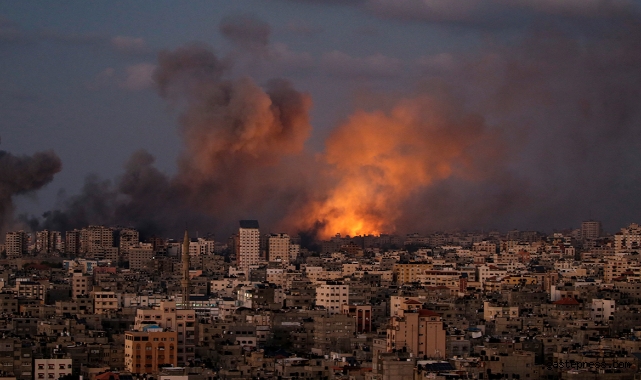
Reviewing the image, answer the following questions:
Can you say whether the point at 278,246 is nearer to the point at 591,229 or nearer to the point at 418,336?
the point at 591,229

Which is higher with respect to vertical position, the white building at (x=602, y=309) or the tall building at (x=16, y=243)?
the tall building at (x=16, y=243)

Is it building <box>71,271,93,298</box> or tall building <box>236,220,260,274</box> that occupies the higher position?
tall building <box>236,220,260,274</box>

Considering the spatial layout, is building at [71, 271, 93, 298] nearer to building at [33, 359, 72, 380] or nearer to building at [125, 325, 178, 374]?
building at [125, 325, 178, 374]

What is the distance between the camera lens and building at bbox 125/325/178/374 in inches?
1401

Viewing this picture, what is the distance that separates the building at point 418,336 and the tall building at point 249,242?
1891 inches

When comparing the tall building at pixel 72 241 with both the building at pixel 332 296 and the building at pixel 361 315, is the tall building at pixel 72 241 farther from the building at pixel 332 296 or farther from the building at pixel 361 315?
the building at pixel 361 315

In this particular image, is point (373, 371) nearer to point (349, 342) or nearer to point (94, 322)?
point (349, 342)

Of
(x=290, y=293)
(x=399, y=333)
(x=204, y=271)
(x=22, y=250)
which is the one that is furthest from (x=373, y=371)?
(x=22, y=250)

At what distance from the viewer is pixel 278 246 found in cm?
8794

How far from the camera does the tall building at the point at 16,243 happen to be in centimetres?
8888

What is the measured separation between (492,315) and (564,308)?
2.23 m


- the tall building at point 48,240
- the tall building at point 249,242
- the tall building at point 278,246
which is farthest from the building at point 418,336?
the tall building at point 48,240

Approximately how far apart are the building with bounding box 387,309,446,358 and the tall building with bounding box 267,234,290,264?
4930cm

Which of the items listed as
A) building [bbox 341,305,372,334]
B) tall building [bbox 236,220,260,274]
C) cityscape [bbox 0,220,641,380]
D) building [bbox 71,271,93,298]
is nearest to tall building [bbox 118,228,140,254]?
cityscape [bbox 0,220,641,380]
